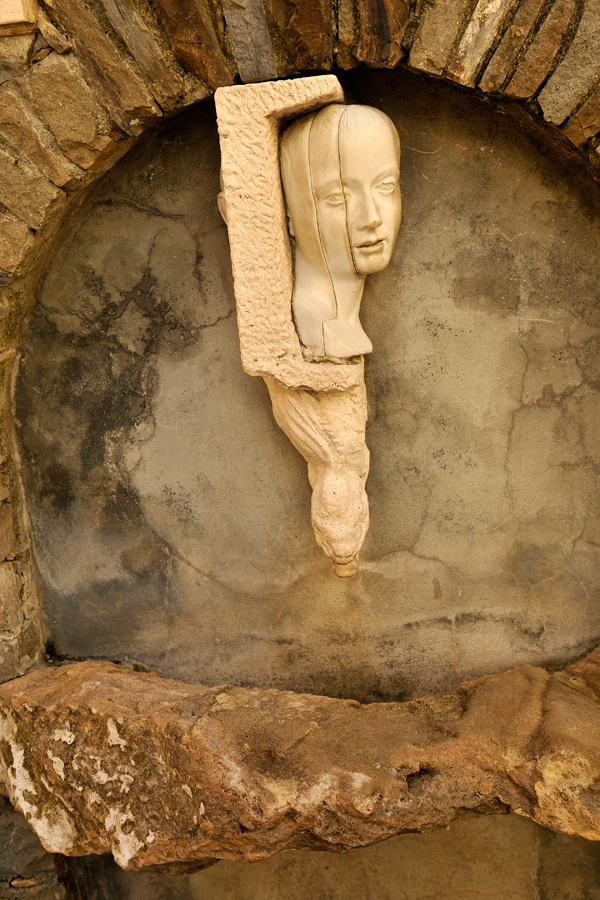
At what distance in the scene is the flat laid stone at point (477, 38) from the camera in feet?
6.46

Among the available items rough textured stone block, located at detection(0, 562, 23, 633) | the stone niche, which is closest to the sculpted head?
the stone niche

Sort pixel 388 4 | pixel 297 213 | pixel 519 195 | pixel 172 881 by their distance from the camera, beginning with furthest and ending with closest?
pixel 172 881 < pixel 519 195 < pixel 297 213 < pixel 388 4

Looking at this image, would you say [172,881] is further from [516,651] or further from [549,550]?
[549,550]

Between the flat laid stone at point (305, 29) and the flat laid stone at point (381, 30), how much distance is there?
96 millimetres

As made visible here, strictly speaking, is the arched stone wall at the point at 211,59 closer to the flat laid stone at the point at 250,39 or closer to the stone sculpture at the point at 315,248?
the flat laid stone at the point at 250,39

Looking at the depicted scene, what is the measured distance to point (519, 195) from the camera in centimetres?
239

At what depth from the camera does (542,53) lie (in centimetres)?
198

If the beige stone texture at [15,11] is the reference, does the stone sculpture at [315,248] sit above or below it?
below

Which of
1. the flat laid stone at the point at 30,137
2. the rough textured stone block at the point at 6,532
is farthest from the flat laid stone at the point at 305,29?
the rough textured stone block at the point at 6,532

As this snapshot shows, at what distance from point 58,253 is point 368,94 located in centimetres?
127

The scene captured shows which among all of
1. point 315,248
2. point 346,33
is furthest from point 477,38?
point 315,248

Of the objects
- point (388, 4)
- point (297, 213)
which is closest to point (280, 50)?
point (388, 4)

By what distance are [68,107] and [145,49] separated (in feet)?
1.01

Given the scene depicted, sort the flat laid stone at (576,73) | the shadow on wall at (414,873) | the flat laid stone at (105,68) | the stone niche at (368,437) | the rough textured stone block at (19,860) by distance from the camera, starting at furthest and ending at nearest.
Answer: the shadow on wall at (414,873) < the rough textured stone block at (19,860) < the stone niche at (368,437) < the flat laid stone at (105,68) < the flat laid stone at (576,73)
